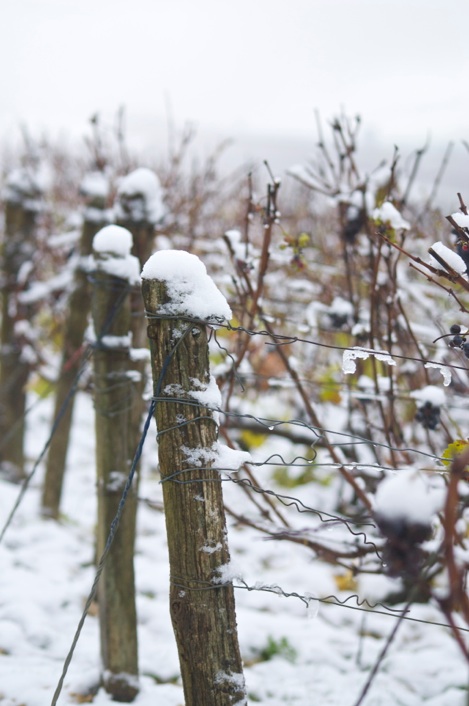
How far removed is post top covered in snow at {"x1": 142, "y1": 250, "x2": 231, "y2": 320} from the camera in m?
1.61

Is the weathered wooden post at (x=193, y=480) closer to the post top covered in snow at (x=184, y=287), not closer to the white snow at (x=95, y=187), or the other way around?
the post top covered in snow at (x=184, y=287)

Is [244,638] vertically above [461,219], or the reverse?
[461,219]

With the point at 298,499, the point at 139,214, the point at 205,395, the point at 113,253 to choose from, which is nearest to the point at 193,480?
the point at 205,395

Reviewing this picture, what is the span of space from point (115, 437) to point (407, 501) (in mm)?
1848

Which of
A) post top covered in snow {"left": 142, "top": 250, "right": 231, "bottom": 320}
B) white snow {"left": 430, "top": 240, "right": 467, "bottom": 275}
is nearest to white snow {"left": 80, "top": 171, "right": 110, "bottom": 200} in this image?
post top covered in snow {"left": 142, "top": 250, "right": 231, "bottom": 320}

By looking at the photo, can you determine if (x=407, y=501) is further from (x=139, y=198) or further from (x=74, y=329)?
(x=74, y=329)

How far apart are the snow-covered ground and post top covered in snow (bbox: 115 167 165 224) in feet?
6.36

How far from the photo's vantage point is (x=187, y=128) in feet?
19.6

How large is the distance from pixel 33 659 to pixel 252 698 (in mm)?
1095

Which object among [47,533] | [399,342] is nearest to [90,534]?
[47,533]

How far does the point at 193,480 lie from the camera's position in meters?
1.59

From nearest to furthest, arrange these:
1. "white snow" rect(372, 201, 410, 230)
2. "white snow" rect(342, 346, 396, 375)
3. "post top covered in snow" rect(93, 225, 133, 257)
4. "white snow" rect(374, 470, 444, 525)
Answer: "white snow" rect(374, 470, 444, 525)
"white snow" rect(342, 346, 396, 375)
"white snow" rect(372, 201, 410, 230)
"post top covered in snow" rect(93, 225, 133, 257)

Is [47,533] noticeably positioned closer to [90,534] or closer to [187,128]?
[90,534]

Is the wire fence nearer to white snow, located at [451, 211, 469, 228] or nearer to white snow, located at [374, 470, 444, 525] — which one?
white snow, located at [374, 470, 444, 525]
